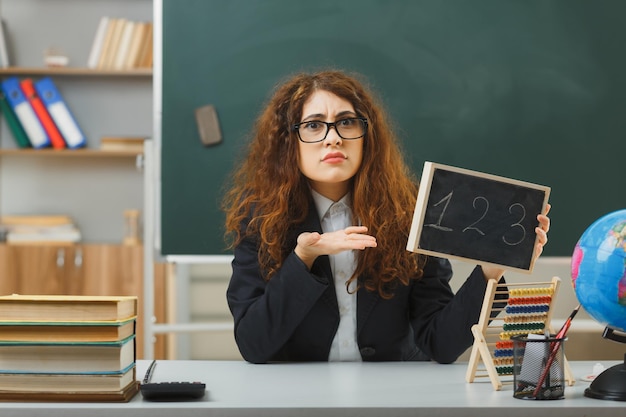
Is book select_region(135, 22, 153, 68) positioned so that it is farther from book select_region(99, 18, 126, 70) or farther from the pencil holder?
the pencil holder

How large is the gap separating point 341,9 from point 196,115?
738mm

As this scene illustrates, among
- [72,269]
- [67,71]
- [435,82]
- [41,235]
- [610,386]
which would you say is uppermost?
[67,71]

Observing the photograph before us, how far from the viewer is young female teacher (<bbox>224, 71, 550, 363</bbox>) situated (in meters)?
1.86

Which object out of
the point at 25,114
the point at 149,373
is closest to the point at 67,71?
→ the point at 25,114

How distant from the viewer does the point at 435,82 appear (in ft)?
10.9

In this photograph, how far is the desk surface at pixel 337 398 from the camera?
1.29 meters

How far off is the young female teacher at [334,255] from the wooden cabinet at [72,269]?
2154mm

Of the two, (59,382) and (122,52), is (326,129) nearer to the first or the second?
(59,382)

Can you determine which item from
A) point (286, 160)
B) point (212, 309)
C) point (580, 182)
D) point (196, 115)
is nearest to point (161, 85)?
point (196, 115)

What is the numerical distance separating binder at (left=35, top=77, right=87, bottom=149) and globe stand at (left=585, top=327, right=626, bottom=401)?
12.1 ft

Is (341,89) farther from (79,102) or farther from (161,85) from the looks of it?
(79,102)

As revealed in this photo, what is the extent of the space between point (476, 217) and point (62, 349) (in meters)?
0.80

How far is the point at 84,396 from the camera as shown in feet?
4.41

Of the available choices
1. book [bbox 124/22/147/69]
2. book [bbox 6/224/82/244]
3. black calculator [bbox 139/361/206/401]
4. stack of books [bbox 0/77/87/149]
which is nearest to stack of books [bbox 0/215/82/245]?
book [bbox 6/224/82/244]
